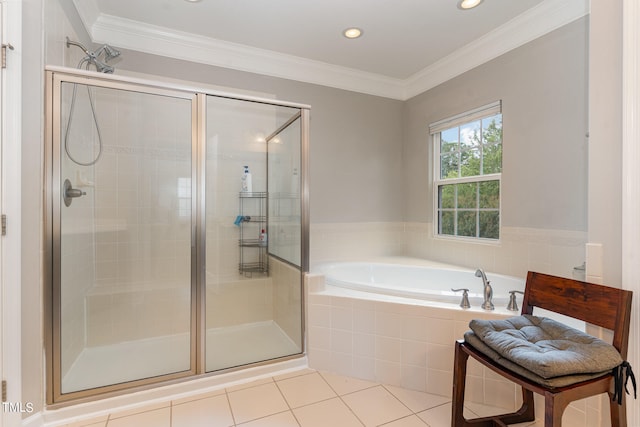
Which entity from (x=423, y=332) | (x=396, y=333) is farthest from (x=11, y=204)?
(x=423, y=332)

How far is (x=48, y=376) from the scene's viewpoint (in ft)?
5.11

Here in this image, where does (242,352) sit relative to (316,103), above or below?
below

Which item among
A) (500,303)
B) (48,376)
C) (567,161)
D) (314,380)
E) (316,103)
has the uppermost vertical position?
(316,103)

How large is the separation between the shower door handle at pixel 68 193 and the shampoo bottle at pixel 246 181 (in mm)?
1069

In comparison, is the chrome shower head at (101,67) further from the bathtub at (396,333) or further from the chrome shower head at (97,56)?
the bathtub at (396,333)

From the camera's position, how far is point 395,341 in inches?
73.9

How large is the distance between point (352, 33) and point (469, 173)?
1645 mm

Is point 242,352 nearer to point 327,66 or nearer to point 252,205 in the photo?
point 252,205

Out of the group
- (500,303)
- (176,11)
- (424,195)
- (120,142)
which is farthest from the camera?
(424,195)

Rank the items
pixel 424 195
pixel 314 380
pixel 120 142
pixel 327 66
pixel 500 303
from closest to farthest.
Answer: pixel 500 303
pixel 314 380
pixel 120 142
pixel 327 66
pixel 424 195

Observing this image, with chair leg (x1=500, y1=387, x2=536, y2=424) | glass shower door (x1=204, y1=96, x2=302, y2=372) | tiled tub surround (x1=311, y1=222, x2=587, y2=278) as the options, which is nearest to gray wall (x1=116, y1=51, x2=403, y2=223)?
tiled tub surround (x1=311, y1=222, x2=587, y2=278)

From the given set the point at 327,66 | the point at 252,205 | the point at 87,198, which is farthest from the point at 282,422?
the point at 327,66

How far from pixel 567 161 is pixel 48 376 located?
11.0ft

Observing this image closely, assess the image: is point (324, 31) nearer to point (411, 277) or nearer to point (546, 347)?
point (411, 277)
